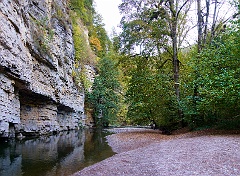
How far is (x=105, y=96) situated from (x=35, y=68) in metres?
15.5

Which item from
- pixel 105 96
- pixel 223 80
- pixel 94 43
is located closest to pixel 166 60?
pixel 223 80

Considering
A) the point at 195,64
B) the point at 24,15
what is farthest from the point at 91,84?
the point at 195,64

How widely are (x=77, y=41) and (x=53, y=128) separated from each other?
497 inches

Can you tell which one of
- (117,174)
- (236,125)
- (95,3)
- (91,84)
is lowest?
(117,174)

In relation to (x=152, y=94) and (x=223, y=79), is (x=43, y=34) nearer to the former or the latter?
(x=152, y=94)

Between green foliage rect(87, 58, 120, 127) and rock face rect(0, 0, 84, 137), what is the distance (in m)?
4.53

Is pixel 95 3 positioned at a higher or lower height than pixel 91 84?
higher

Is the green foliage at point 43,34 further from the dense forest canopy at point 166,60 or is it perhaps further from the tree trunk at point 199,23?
the tree trunk at point 199,23

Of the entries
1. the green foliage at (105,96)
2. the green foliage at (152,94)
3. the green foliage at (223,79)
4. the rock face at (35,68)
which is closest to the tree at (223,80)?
the green foliage at (223,79)

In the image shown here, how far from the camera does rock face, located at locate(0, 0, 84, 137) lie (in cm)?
1094

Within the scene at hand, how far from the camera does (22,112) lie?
1522 centimetres

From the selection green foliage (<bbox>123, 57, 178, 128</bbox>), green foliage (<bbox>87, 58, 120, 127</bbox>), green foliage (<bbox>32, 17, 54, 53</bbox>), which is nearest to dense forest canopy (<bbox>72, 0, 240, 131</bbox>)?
green foliage (<bbox>123, 57, 178, 128</bbox>)

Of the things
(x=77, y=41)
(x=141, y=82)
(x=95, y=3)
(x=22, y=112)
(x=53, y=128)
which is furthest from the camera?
(x=95, y=3)

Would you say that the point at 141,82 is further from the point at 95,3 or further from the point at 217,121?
the point at 95,3
